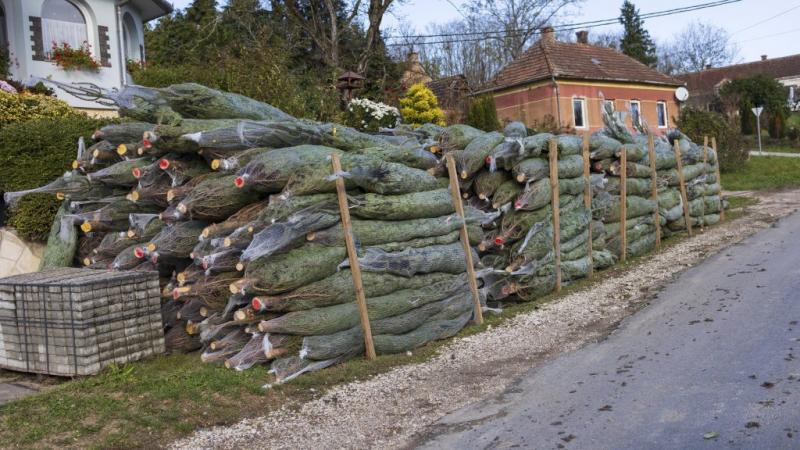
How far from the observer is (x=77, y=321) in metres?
6.94

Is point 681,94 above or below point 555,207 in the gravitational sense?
above

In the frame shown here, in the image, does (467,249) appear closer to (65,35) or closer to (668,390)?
(668,390)

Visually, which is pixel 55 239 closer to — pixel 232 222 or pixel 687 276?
pixel 232 222

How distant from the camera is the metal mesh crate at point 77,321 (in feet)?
22.8

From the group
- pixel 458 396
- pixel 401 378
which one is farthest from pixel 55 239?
pixel 458 396

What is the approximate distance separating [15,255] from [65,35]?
442 inches

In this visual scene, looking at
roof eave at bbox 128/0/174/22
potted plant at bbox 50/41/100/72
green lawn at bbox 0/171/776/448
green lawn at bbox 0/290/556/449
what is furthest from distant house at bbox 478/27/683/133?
green lawn at bbox 0/290/556/449

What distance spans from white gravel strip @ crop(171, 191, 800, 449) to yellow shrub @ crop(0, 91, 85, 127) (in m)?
8.05

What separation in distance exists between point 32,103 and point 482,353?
10089mm

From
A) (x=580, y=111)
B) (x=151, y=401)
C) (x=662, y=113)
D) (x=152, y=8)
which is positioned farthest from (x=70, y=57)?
(x=662, y=113)

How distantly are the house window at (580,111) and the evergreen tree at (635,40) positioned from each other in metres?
29.1

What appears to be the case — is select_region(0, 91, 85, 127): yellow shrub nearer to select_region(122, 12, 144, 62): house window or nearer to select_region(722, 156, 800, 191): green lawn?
select_region(122, 12, 144, 62): house window

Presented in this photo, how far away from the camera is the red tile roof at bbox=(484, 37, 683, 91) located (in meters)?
33.2

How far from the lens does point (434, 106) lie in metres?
24.0
